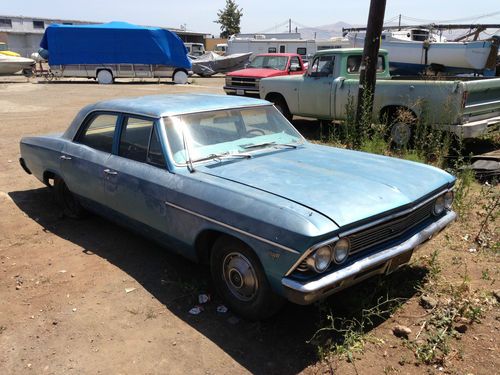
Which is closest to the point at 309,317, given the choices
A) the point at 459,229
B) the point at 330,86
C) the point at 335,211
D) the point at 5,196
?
the point at 335,211

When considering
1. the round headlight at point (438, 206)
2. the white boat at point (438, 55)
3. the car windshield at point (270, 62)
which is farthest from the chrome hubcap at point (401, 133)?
the car windshield at point (270, 62)

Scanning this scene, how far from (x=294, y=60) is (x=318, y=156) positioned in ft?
38.2

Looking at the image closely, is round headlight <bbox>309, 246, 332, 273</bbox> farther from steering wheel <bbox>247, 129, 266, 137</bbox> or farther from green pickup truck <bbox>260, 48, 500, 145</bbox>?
green pickup truck <bbox>260, 48, 500, 145</bbox>

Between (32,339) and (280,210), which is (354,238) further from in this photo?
(32,339)

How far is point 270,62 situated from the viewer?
15.0 m

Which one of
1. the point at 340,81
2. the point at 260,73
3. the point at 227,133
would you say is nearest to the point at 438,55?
the point at 260,73

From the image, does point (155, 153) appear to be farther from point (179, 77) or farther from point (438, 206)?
point (179, 77)

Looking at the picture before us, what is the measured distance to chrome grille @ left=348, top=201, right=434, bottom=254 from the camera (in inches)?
114

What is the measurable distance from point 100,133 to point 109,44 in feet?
67.0

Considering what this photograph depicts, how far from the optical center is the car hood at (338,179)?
9.61 feet

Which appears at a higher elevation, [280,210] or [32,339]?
[280,210]

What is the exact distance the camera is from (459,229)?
187 inches

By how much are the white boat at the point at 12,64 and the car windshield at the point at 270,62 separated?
60.3ft

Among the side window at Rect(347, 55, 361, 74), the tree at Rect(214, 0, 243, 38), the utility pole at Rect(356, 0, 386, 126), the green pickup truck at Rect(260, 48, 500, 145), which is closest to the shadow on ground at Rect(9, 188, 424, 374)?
the utility pole at Rect(356, 0, 386, 126)
